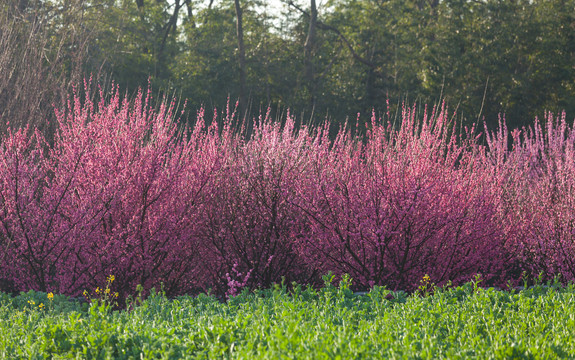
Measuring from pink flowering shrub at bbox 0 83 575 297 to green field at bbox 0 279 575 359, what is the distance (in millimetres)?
1183

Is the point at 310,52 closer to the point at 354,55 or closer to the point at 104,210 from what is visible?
the point at 354,55

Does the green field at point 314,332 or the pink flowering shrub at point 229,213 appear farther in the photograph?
the pink flowering shrub at point 229,213

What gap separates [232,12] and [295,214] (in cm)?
2427

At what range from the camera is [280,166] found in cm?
693

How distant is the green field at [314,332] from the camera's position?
3.83 meters

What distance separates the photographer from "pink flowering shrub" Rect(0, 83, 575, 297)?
256 inches

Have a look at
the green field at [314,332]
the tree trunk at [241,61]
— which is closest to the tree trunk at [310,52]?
the tree trunk at [241,61]

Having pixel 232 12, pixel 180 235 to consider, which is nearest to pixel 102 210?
pixel 180 235

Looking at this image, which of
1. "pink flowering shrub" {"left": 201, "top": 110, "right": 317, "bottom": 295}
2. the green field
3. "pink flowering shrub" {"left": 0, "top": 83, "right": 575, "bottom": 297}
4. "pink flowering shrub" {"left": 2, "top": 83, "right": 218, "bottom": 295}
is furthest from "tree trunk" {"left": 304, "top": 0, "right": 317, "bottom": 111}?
the green field

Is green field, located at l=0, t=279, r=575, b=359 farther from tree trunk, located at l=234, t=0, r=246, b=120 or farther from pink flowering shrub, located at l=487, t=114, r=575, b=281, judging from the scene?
tree trunk, located at l=234, t=0, r=246, b=120

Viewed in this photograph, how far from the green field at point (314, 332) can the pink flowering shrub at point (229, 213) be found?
1.18 m

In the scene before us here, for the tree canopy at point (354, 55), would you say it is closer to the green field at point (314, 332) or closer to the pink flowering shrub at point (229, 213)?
the pink flowering shrub at point (229, 213)

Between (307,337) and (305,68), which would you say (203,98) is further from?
(307,337)

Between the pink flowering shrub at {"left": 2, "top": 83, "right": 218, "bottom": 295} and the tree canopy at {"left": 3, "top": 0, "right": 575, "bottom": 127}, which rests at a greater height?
the tree canopy at {"left": 3, "top": 0, "right": 575, "bottom": 127}
